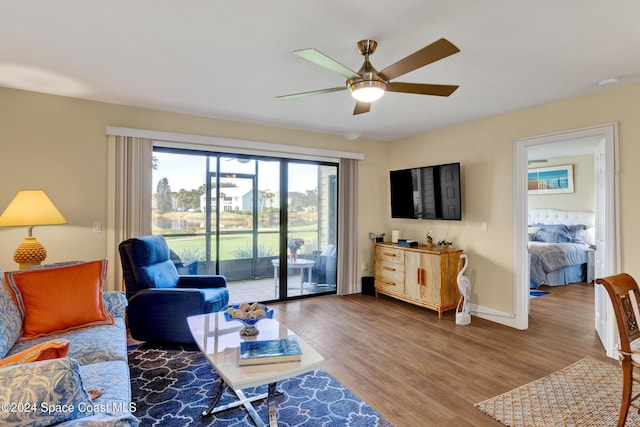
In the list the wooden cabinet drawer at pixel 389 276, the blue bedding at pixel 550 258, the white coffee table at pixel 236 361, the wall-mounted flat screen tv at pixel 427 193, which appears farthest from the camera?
the blue bedding at pixel 550 258

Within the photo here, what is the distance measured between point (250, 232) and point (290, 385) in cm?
246

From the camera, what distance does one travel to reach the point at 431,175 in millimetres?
4703

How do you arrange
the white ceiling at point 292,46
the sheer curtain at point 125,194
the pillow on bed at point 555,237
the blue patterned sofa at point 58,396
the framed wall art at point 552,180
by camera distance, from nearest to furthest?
the blue patterned sofa at point 58,396 < the white ceiling at point 292,46 < the sheer curtain at point 125,194 < the pillow on bed at point 555,237 < the framed wall art at point 552,180

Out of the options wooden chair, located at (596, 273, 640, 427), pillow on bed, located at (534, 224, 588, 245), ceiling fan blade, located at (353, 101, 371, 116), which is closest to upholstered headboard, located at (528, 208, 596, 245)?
pillow on bed, located at (534, 224, 588, 245)

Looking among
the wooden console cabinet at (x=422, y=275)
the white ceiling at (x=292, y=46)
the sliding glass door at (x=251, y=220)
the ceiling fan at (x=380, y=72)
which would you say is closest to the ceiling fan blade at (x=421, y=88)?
the ceiling fan at (x=380, y=72)

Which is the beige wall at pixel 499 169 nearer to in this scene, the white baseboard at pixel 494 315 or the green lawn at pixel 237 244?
the white baseboard at pixel 494 315

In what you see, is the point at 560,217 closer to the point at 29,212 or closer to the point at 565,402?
the point at 565,402

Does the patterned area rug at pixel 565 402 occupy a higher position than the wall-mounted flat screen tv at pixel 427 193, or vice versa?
the wall-mounted flat screen tv at pixel 427 193

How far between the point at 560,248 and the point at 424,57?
5613mm

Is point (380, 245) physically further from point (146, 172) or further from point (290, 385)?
point (146, 172)

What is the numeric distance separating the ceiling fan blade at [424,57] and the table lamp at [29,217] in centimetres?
298

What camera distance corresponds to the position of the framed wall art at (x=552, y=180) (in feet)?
22.8

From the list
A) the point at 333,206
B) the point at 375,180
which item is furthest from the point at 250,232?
the point at 375,180

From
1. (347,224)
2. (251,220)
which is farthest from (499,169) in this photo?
(251,220)
